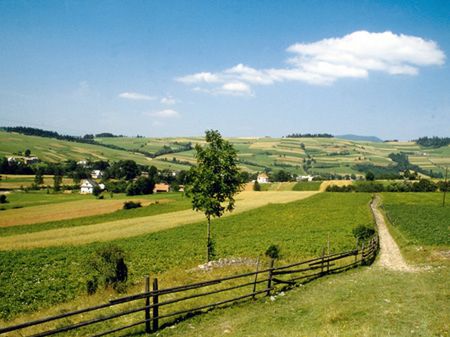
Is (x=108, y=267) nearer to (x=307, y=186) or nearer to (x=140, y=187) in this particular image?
(x=140, y=187)

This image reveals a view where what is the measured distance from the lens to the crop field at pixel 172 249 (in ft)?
78.1

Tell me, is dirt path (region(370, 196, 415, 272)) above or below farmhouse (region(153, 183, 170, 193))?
above

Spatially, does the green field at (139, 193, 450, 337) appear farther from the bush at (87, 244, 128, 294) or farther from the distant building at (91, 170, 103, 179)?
the distant building at (91, 170, 103, 179)

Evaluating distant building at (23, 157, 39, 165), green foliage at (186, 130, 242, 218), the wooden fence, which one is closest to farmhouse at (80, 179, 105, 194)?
distant building at (23, 157, 39, 165)

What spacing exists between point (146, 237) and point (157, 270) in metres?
22.5

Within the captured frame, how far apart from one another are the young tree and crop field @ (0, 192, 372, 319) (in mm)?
5451

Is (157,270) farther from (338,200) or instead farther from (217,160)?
(338,200)

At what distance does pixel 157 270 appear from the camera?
1174 inches

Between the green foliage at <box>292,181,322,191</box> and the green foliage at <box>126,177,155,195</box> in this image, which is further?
the green foliage at <box>292,181,322,191</box>

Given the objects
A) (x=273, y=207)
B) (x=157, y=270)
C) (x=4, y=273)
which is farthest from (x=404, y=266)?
(x=273, y=207)

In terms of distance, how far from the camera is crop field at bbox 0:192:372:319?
937 inches

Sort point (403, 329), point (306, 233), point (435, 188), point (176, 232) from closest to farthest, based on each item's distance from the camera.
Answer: point (403, 329), point (306, 233), point (176, 232), point (435, 188)

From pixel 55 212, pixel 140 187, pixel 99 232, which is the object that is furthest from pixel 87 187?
pixel 99 232

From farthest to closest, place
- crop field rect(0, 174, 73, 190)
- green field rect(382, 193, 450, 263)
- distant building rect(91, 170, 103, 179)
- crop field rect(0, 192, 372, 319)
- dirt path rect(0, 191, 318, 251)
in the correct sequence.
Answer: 1. distant building rect(91, 170, 103, 179)
2. crop field rect(0, 174, 73, 190)
3. dirt path rect(0, 191, 318, 251)
4. green field rect(382, 193, 450, 263)
5. crop field rect(0, 192, 372, 319)
